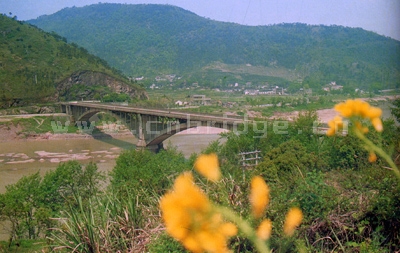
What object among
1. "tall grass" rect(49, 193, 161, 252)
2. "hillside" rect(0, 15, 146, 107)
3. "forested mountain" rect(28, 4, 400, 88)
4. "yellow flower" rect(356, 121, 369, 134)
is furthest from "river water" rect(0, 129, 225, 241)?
"yellow flower" rect(356, 121, 369, 134)

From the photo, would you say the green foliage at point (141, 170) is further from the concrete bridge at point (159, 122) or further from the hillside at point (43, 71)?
the hillside at point (43, 71)

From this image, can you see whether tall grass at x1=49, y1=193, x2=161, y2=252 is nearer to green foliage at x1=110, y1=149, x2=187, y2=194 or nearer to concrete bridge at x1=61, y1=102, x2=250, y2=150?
green foliage at x1=110, y1=149, x2=187, y2=194

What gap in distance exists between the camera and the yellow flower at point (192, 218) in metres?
0.53

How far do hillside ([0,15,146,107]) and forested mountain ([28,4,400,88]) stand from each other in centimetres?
2526

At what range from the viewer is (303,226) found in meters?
2.76

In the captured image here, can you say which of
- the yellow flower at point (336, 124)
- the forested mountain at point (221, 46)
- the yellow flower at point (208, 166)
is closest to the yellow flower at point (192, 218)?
the yellow flower at point (208, 166)

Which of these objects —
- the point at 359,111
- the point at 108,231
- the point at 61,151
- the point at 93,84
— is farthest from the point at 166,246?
the point at 93,84

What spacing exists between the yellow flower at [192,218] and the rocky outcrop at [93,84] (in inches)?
1732

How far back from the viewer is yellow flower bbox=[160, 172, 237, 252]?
53 centimetres

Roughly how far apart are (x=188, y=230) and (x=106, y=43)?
403ft

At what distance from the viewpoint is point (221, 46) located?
8188 cm

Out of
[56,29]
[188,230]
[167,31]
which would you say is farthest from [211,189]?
[56,29]

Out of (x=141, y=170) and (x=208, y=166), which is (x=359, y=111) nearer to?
(x=208, y=166)

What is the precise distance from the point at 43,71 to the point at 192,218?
153 feet
